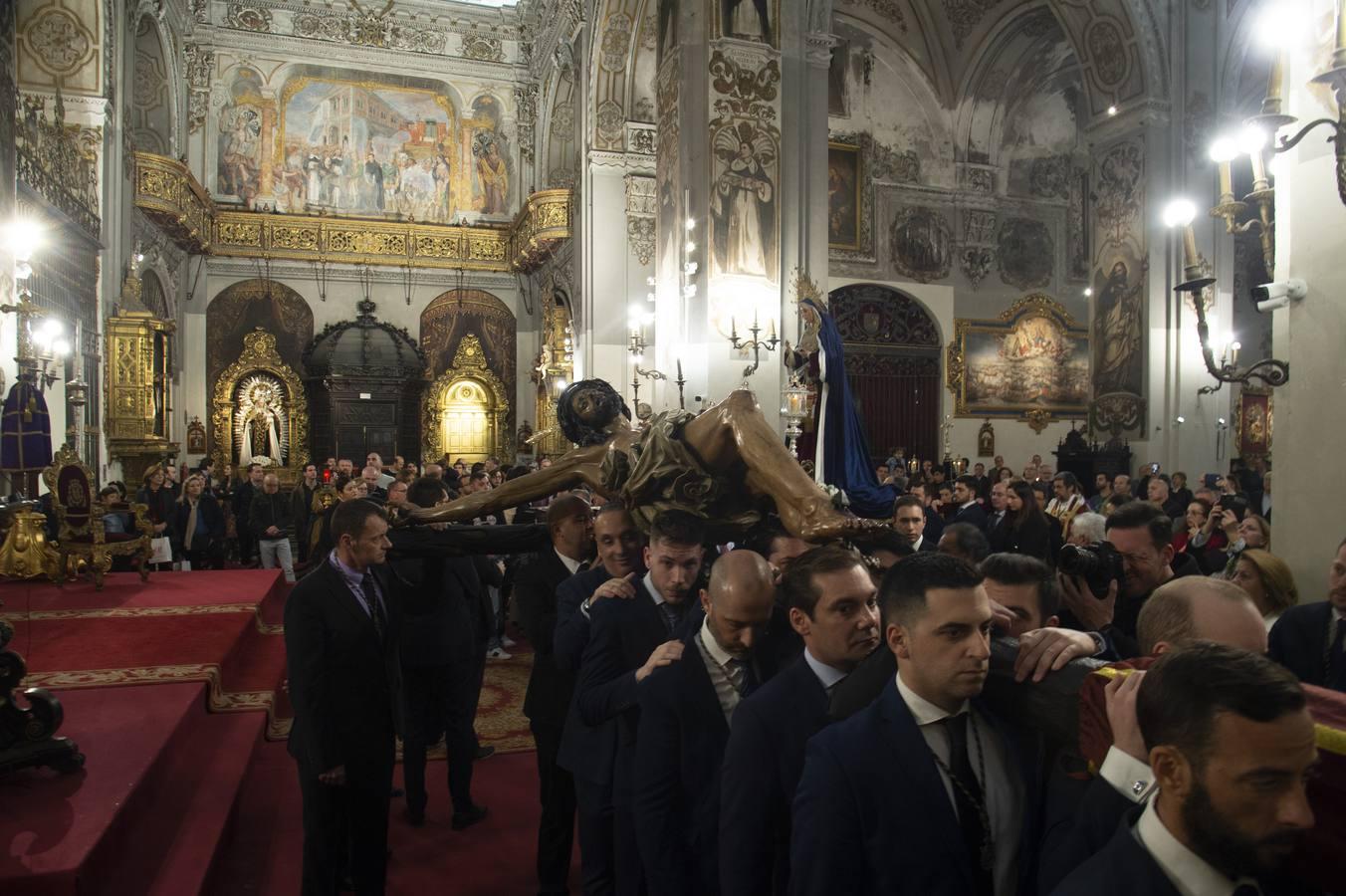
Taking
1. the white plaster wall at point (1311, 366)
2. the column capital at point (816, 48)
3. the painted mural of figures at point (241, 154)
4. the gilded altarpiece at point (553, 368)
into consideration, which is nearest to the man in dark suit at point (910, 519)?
the white plaster wall at point (1311, 366)

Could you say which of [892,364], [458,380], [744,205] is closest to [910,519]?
[744,205]

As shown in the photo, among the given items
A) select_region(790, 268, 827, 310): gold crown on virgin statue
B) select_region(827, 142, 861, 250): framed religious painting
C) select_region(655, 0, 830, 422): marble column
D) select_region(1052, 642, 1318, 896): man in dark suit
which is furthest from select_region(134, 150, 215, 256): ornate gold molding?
select_region(1052, 642, 1318, 896): man in dark suit

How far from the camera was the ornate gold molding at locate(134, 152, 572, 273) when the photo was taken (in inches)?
728

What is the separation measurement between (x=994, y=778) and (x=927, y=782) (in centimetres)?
15

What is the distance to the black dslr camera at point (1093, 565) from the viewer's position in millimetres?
2596

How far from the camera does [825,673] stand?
2129 mm

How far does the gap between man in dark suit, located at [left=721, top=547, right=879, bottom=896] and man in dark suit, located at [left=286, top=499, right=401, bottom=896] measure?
6.38 feet

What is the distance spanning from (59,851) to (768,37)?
1130cm

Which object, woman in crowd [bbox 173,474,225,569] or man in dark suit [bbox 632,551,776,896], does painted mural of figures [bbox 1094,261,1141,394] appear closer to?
man in dark suit [bbox 632,551,776,896]

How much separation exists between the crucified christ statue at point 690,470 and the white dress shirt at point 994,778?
2.38 ft

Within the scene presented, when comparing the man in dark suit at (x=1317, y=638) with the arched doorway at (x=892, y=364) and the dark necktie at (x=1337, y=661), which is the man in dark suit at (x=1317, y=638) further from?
the arched doorway at (x=892, y=364)

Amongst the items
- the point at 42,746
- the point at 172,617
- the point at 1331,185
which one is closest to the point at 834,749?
the point at 42,746

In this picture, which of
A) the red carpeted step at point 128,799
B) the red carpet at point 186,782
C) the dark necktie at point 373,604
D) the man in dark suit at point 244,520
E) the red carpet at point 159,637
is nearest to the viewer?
the red carpeted step at point 128,799

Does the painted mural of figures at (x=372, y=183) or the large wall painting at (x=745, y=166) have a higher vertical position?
the painted mural of figures at (x=372, y=183)
